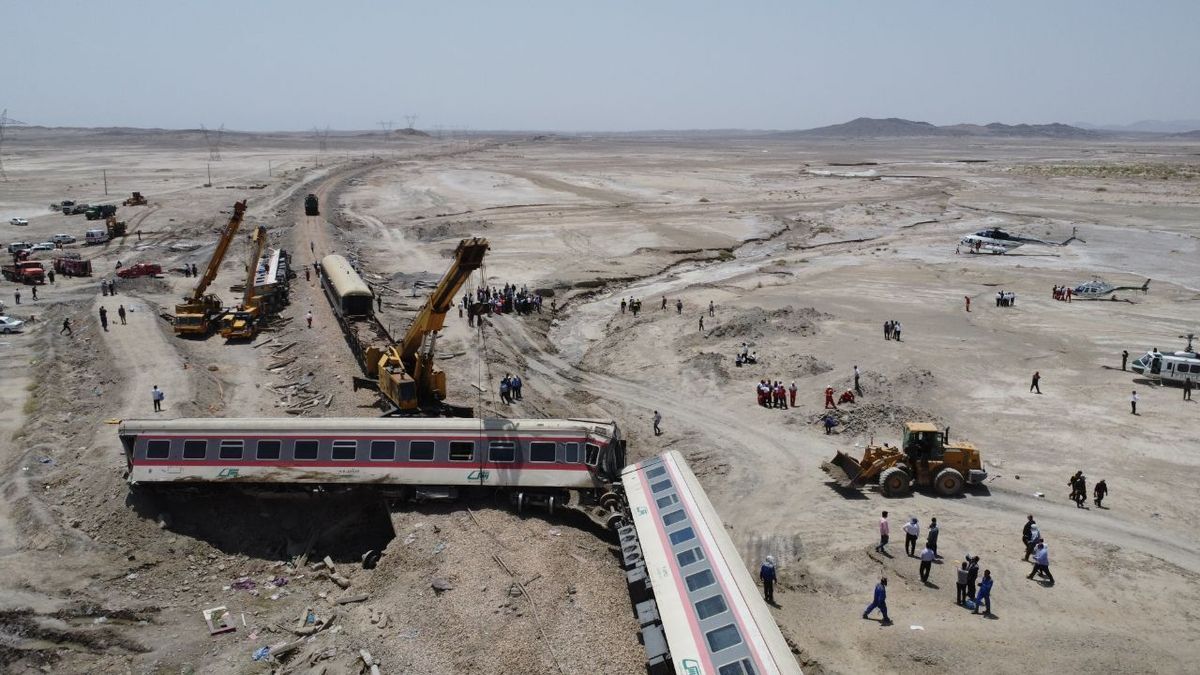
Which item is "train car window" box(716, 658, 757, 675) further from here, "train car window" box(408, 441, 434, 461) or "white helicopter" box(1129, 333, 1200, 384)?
"white helicopter" box(1129, 333, 1200, 384)

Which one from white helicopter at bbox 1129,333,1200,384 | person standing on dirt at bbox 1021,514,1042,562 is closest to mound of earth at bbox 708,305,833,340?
white helicopter at bbox 1129,333,1200,384

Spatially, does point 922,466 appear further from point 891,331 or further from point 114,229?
point 114,229

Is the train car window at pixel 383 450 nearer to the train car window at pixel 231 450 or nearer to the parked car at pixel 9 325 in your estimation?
the train car window at pixel 231 450

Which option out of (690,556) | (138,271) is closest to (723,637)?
(690,556)

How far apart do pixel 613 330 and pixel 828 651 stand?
104ft

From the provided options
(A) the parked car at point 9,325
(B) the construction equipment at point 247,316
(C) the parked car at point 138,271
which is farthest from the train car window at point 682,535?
(C) the parked car at point 138,271

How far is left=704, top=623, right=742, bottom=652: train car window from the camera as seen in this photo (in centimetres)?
1449

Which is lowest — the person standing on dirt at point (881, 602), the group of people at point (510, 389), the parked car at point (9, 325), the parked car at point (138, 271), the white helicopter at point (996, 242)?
the person standing on dirt at point (881, 602)

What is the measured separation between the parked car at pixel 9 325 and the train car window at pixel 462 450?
37378 mm

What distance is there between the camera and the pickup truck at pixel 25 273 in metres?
60.0

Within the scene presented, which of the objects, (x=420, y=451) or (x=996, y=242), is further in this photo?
(x=996, y=242)

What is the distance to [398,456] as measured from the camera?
77.9 feet

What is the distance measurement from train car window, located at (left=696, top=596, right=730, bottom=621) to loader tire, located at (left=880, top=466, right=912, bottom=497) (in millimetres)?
12194

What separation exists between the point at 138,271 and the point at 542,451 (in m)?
51.2
